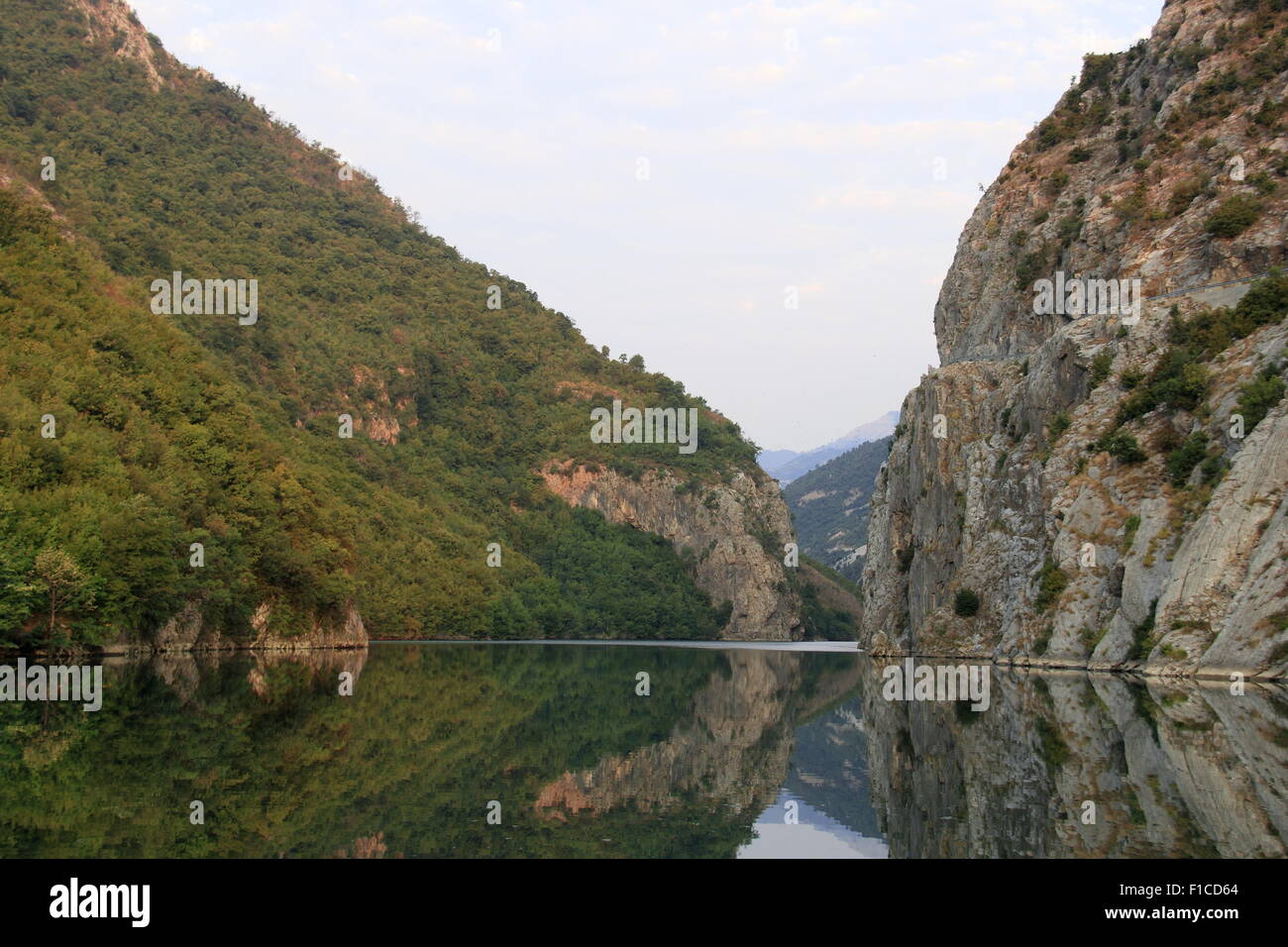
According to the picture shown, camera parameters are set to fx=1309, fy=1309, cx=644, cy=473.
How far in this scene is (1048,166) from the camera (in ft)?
309

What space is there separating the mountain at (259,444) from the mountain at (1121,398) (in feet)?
136

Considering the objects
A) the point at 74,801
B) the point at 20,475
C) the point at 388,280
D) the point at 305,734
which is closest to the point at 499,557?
the point at 388,280

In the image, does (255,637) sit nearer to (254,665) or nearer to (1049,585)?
(254,665)

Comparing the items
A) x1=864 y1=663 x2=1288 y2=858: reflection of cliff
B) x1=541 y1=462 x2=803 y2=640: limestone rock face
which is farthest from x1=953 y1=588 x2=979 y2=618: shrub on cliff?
x1=541 y1=462 x2=803 y2=640: limestone rock face

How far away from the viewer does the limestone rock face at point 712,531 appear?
178 m

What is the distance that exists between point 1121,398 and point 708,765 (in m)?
43.6

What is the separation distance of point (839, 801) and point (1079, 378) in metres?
51.4

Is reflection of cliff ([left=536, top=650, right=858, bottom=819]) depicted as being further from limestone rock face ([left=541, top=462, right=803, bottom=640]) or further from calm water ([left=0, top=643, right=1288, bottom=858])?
limestone rock face ([left=541, top=462, right=803, bottom=640])

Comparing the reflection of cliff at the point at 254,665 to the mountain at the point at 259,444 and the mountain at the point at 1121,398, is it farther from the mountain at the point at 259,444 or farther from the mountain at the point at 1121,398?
the mountain at the point at 1121,398

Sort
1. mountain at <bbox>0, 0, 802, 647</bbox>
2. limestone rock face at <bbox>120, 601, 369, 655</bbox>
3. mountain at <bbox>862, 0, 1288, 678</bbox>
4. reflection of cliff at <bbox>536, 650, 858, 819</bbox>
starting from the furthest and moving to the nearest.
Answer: limestone rock face at <bbox>120, 601, 369, 655</bbox> < mountain at <bbox>0, 0, 802, 647</bbox> < mountain at <bbox>862, 0, 1288, 678</bbox> < reflection of cliff at <bbox>536, 650, 858, 819</bbox>

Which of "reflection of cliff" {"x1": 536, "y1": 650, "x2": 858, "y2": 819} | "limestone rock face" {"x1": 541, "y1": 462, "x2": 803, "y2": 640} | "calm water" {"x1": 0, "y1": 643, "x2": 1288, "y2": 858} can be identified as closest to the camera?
"calm water" {"x1": 0, "y1": 643, "x2": 1288, "y2": 858}

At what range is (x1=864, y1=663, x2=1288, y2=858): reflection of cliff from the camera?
16938 millimetres

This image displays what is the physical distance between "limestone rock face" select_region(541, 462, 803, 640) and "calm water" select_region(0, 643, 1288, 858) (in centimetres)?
13195
